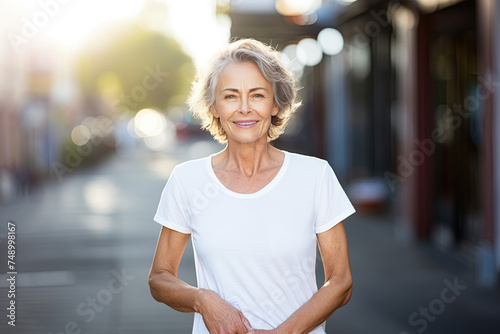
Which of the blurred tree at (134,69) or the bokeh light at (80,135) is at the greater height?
the blurred tree at (134,69)

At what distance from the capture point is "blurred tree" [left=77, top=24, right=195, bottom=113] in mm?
46531

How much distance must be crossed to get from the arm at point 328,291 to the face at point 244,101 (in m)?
0.40

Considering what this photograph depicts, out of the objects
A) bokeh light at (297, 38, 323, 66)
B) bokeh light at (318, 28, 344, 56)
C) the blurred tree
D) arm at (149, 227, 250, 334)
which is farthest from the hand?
the blurred tree

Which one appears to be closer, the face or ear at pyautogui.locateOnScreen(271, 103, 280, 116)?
the face

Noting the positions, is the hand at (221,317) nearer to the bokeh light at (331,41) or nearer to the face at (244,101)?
the face at (244,101)

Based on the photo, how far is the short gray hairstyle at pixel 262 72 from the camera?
7.59ft

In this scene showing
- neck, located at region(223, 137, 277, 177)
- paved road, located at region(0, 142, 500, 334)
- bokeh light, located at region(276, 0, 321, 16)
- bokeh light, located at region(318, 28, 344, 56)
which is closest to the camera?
neck, located at region(223, 137, 277, 177)

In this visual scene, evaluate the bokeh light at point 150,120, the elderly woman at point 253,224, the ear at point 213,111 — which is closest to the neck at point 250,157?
the elderly woman at point 253,224

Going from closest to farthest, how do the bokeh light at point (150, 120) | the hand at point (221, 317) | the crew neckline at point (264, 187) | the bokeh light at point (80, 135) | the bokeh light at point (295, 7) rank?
the hand at point (221, 317) → the crew neckline at point (264, 187) → the bokeh light at point (295, 7) → the bokeh light at point (80, 135) → the bokeh light at point (150, 120)

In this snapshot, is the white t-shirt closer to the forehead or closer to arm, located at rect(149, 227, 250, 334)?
arm, located at rect(149, 227, 250, 334)

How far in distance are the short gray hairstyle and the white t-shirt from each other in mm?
267

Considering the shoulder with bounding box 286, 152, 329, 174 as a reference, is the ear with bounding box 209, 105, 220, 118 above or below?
above

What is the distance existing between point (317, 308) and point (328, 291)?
0.06 meters

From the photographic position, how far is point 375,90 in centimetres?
1439
